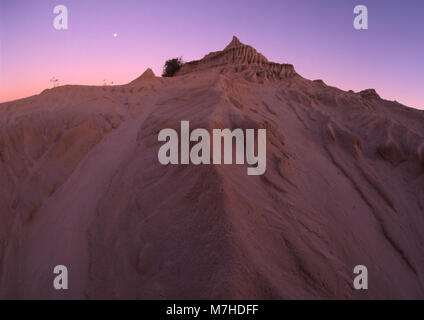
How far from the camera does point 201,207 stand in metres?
2.46

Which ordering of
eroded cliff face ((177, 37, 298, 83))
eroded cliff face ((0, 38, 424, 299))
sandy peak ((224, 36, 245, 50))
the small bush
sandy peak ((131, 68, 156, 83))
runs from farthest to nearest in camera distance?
the small bush → sandy peak ((224, 36, 245, 50)) → eroded cliff face ((177, 37, 298, 83)) → sandy peak ((131, 68, 156, 83)) → eroded cliff face ((0, 38, 424, 299))

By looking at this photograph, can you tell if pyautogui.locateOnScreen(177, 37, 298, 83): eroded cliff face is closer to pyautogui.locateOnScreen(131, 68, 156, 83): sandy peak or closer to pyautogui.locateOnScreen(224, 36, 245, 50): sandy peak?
pyautogui.locateOnScreen(224, 36, 245, 50): sandy peak

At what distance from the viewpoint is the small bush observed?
1356 cm

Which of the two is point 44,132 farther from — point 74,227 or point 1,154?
point 74,227

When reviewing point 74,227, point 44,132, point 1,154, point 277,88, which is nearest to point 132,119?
point 44,132

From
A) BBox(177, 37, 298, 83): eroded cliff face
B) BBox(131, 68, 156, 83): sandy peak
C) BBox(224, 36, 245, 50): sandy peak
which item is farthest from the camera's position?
BBox(224, 36, 245, 50): sandy peak

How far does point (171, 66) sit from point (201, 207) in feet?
41.7

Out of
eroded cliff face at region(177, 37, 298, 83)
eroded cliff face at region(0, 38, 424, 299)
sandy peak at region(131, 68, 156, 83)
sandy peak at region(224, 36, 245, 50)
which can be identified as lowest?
eroded cliff face at region(0, 38, 424, 299)

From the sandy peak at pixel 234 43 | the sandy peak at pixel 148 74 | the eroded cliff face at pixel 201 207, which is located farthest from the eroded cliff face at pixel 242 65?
the eroded cliff face at pixel 201 207

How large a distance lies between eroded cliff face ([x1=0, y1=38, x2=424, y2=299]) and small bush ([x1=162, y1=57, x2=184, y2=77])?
27.1ft

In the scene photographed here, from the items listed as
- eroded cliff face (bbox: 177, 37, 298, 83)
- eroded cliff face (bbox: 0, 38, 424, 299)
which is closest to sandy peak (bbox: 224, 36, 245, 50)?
eroded cliff face (bbox: 177, 37, 298, 83)

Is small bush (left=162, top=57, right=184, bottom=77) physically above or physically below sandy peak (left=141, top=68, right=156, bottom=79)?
above

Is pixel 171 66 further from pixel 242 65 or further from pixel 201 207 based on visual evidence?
pixel 201 207
